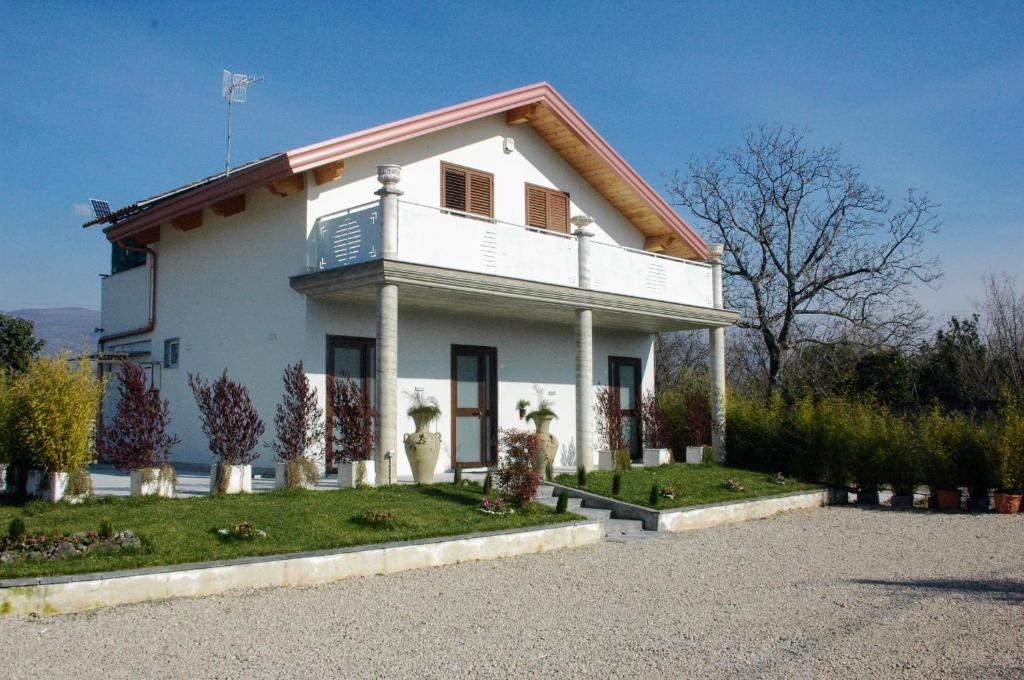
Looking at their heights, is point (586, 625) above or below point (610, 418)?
below

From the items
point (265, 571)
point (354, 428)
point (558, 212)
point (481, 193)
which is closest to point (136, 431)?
point (354, 428)

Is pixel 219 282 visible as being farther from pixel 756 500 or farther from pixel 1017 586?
pixel 1017 586

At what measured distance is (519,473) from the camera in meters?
12.1

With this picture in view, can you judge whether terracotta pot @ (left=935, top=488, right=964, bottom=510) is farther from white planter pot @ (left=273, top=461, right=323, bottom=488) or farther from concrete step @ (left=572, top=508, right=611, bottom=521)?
white planter pot @ (left=273, top=461, right=323, bottom=488)

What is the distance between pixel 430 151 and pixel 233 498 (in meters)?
8.09

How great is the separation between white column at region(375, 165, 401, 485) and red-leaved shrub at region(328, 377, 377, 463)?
274 mm

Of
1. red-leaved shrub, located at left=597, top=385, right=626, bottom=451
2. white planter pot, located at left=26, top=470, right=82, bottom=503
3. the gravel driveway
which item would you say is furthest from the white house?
the gravel driveway

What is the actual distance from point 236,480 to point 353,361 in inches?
156

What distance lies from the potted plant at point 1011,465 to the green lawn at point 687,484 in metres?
3.10

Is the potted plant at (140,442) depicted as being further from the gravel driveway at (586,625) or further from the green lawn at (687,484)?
the green lawn at (687,484)

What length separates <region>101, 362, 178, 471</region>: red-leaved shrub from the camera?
11.9 meters

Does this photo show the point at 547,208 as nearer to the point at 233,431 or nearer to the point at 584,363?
the point at 584,363

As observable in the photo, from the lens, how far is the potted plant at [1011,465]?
15.3m

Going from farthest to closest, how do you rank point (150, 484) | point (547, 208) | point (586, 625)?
1. point (547, 208)
2. point (150, 484)
3. point (586, 625)
